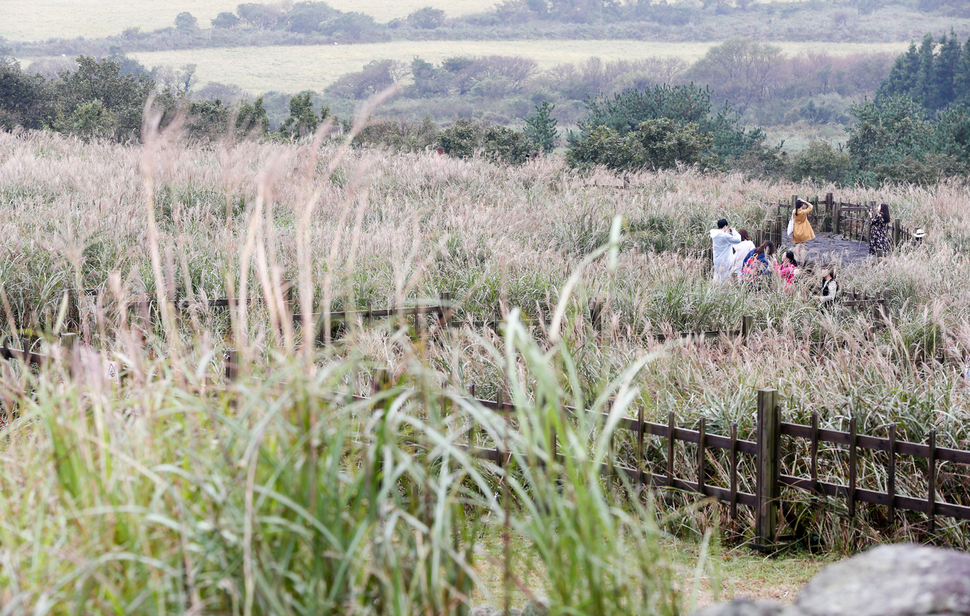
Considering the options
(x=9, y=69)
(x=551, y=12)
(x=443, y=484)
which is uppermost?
(x=551, y=12)

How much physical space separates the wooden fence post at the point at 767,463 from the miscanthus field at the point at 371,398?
0.76 feet

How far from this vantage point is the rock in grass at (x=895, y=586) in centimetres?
154

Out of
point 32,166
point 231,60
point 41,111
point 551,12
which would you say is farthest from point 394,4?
point 32,166

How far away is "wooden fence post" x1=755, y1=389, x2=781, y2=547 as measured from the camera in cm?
440

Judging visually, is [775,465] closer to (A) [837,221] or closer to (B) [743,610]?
(B) [743,610]

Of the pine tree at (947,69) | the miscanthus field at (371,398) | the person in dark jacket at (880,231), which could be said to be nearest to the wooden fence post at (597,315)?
the miscanthus field at (371,398)

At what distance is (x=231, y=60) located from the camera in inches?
3610

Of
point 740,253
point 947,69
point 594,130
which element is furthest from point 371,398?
point 947,69


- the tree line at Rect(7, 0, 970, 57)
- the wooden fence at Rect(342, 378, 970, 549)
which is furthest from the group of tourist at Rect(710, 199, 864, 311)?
the tree line at Rect(7, 0, 970, 57)

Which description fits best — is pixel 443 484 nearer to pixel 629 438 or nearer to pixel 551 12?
pixel 629 438

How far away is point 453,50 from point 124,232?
320ft

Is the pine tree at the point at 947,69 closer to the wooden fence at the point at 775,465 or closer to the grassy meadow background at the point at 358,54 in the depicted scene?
the grassy meadow background at the point at 358,54

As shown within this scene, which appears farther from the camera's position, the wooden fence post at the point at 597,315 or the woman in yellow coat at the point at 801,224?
the woman in yellow coat at the point at 801,224

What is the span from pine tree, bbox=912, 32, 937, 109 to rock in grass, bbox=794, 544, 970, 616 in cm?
6308
